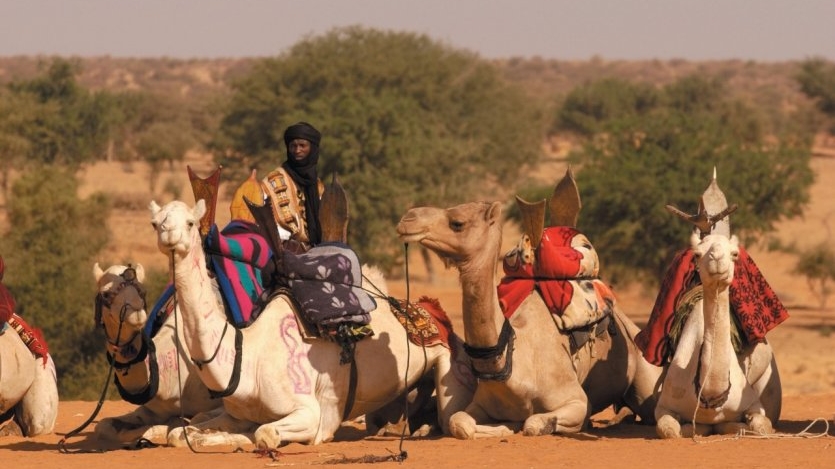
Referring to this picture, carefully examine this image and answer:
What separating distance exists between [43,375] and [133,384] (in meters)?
1.58

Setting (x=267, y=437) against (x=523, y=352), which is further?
(x=523, y=352)

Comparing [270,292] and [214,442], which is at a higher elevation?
[270,292]

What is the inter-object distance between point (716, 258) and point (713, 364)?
723 millimetres

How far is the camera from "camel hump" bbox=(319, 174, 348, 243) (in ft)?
34.1

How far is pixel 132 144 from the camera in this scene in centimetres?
5978

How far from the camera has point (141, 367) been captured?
979 cm

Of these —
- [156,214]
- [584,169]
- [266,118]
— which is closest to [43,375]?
[156,214]

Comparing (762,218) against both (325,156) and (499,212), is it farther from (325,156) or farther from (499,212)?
(499,212)

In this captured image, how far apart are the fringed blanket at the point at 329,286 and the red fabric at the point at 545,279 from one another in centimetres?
98

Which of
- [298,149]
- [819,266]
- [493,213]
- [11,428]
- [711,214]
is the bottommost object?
[819,266]

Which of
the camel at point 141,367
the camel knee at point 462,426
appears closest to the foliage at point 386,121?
the camel at point 141,367

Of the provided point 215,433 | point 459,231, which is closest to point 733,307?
point 459,231

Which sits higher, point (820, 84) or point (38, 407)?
point (820, 84)

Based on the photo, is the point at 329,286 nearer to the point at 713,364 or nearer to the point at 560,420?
the point at 560,420
